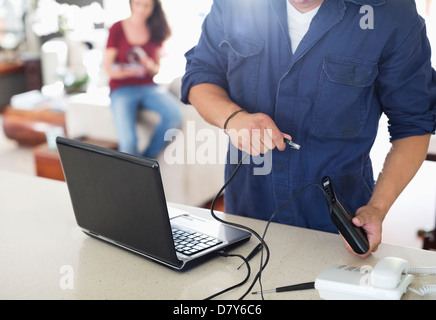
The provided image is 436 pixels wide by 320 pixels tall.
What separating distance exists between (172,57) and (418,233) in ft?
6.67

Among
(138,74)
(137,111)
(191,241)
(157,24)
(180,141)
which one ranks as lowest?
(180,141)

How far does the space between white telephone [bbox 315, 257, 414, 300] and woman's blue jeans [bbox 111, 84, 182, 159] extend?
2182 millimetres

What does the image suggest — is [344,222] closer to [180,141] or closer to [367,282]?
[367,282]

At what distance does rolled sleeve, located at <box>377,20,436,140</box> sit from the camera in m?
1.13

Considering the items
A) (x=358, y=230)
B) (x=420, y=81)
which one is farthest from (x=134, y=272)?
(x=420, y=81)

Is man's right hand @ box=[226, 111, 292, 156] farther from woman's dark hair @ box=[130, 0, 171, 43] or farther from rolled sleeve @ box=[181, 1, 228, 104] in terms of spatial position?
woman's dark hair @ box=[130, 0, 171, 43]

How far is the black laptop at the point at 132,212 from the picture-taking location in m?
0.90

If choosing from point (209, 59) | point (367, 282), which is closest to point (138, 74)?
point (209, 59)

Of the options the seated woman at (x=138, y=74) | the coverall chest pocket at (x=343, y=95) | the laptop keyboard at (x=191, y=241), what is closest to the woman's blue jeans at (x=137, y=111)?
the seated woman at (x=138, y=74)

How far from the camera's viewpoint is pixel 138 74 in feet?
10.4

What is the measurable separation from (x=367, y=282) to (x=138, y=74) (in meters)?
2.54

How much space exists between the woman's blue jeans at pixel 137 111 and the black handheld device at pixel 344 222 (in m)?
2.08

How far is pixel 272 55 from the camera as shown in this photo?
1.24 m

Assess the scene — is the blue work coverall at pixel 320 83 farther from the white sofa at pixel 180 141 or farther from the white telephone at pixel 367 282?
the white sofa at pixel 180 141
